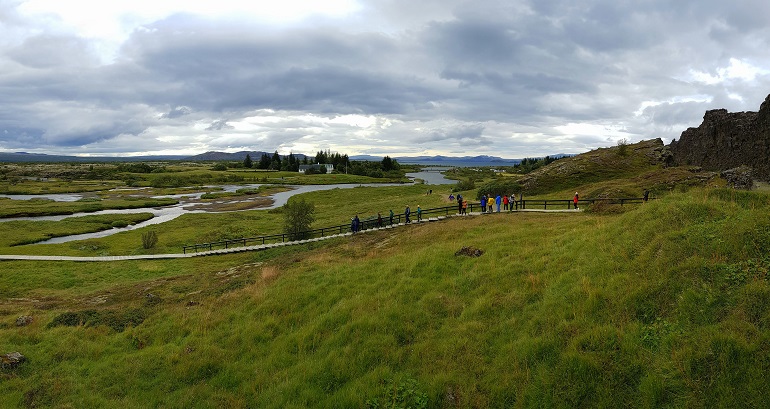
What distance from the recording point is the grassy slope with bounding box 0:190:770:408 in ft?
23.8

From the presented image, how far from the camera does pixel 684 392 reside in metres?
6.41

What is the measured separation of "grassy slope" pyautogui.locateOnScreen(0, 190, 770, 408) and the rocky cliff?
27.1 meters

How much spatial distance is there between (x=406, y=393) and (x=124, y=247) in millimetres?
Result: 45540

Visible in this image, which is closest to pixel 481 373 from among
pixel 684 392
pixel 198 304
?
pixel 684 392

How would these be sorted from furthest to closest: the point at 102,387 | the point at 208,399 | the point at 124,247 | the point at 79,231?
the point at 79,231 < the point at 124,247 < the point at 102,387 < the point at 208,399

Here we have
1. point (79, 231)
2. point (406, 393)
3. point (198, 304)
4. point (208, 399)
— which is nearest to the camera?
point (406, 393)

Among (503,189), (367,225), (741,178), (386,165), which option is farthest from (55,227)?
(386,165)

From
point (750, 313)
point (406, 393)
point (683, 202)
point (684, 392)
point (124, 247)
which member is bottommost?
point (124, 247)

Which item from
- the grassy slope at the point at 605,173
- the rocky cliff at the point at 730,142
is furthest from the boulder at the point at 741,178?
the grassy slope at the point at 605,173

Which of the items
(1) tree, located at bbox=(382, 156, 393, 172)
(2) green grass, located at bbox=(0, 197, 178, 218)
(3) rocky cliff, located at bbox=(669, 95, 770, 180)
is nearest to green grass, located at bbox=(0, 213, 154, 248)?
(2) green grass, located at bbox=(0, 197, 178, 218)

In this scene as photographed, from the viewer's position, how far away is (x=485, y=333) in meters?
10.3

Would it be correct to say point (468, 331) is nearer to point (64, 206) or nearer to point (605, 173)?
point (605, 173)

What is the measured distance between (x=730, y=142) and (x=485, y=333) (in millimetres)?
42810

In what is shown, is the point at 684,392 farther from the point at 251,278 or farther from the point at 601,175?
the point at 601,175
